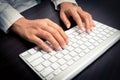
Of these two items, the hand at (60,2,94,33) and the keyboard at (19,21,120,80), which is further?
the hand at (60,2,94,33)

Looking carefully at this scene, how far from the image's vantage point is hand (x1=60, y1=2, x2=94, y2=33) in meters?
0.74

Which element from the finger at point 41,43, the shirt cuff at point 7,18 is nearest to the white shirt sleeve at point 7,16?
the shirt cuff at point 7,18

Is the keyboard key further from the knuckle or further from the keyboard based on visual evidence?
the knuckle

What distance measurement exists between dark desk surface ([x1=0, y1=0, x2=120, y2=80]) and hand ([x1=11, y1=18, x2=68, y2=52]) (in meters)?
0.03

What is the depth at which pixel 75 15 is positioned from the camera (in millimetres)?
799

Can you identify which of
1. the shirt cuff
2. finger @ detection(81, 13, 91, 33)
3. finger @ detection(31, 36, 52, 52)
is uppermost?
the shirt cuff

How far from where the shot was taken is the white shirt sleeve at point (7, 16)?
78cm

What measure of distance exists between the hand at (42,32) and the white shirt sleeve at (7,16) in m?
0.03

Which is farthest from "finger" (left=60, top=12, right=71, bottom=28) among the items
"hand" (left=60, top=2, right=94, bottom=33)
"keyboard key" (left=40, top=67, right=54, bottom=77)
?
"keyboard key" (left=40, top=67, right=54, bottom=77)

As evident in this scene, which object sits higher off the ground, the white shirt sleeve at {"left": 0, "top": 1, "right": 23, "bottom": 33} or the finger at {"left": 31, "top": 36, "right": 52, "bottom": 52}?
the white shirt sleeve at {"left": 0, "top": 1, "right": 23, "bottom": 33}

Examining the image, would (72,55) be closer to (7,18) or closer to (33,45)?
(33,45)

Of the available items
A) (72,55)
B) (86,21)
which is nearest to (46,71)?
(72,55)

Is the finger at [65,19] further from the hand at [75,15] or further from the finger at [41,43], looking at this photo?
the finger at [41,43]

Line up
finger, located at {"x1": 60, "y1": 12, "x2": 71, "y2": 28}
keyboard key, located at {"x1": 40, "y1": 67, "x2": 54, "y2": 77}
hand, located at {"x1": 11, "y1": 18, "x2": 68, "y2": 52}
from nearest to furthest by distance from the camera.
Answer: keyboard key, located at {"x1": 40, "y1": 67, "x2": 54, "y2": 77}, hand, located at {"x1": 11, "y1": 18, "x2": 68, "y2": 52}, finger, located at {"x1": 60, "y1": 12, "x2": 71, "y2": 28}
